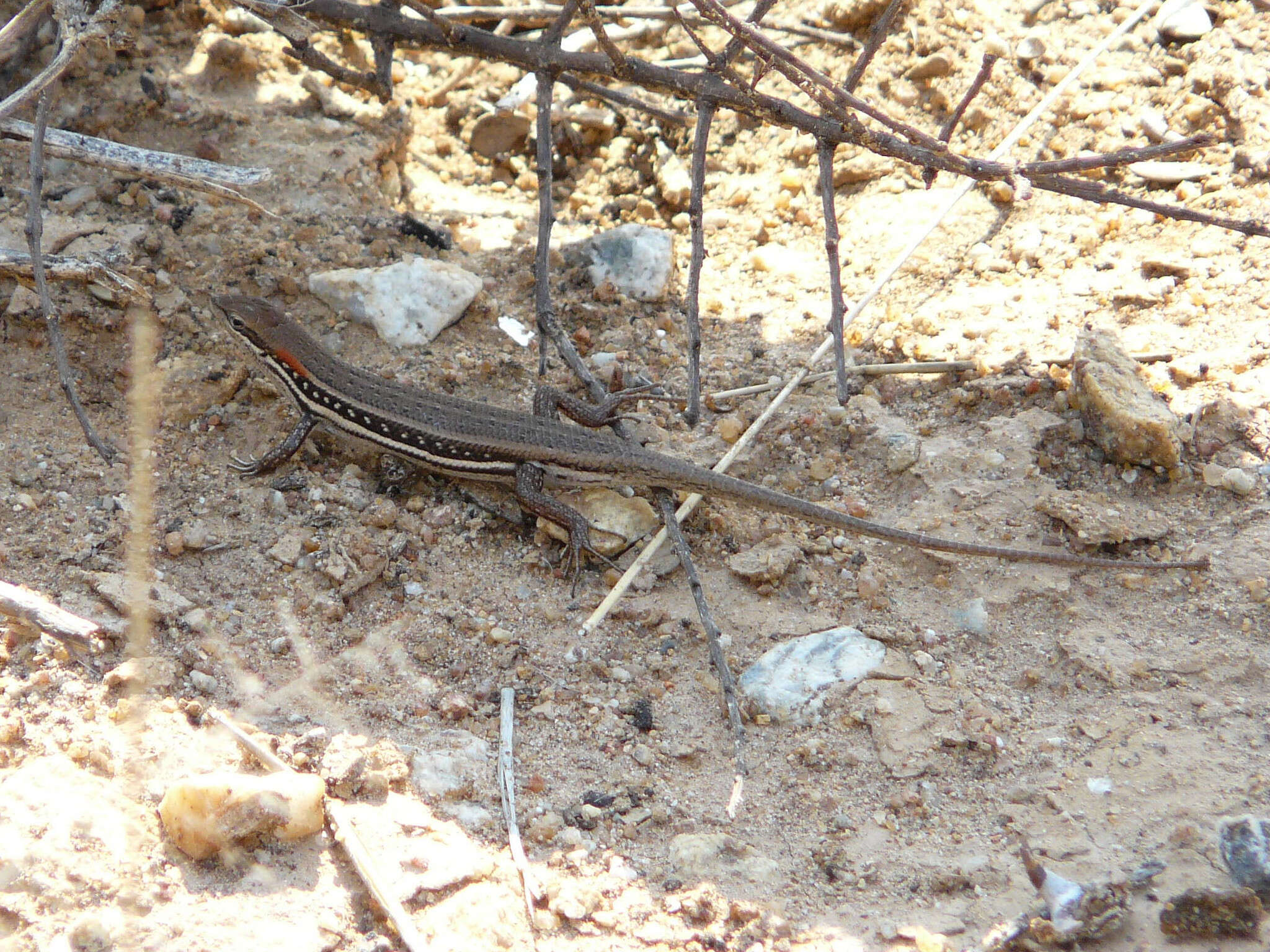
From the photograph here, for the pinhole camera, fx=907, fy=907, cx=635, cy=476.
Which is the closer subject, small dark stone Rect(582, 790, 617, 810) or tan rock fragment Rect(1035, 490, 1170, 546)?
small dark stone Rect(582, 790, 617, 810)

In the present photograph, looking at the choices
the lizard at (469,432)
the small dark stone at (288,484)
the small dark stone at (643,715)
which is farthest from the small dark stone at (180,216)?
the small dark stone at (643,715)

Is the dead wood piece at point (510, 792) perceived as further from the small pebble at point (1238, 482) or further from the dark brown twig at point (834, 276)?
the small pebble at point (1238, 482)

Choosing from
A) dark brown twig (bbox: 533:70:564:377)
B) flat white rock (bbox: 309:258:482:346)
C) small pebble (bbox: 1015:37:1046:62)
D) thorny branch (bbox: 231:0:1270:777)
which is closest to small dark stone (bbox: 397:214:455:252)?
flat white rock (bbox: 309:258:482:346)

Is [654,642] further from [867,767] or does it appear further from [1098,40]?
[1098,40]

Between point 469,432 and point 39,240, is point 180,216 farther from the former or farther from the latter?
point 469,432

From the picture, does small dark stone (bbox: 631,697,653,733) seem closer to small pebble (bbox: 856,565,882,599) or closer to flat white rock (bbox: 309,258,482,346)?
small pebble (bbox: 856,565,882,599)
